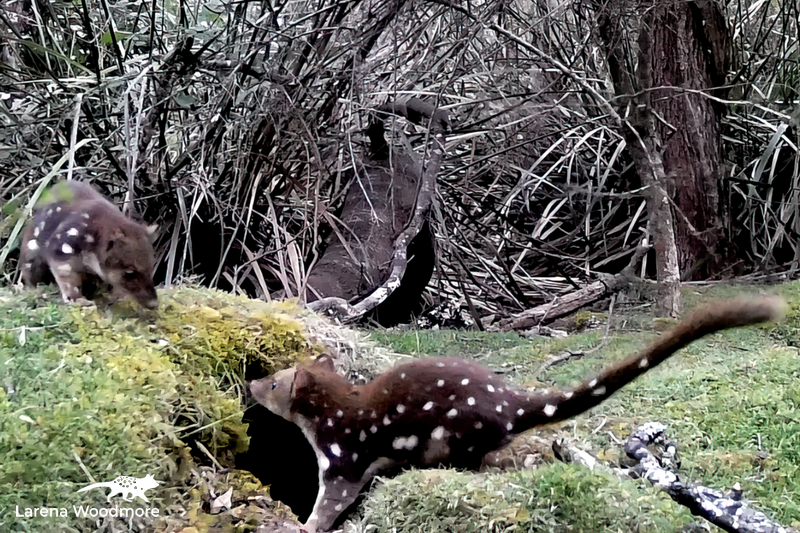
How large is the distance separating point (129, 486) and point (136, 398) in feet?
1.04

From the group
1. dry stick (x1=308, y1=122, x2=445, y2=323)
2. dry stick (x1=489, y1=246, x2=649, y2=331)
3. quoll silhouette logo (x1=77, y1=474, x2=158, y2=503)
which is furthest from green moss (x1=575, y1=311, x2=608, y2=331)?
quoll silhouette logo (x1=77, y1=474, x2=158, y2=503)

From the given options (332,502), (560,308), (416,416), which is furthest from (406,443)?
(560,308)

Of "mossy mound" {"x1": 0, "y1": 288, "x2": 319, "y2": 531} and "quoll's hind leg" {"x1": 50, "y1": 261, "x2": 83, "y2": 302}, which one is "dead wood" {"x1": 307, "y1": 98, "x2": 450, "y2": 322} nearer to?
"mossy mound" {"x1": 0, "y1": 288, "x2": 319, "y2": 531}

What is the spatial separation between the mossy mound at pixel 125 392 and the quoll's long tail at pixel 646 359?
816 mm

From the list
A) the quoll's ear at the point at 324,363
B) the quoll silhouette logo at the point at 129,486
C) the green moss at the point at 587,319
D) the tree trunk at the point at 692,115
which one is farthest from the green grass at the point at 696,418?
the tree trunk at the point at 692,115

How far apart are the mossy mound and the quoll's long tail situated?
0.82m

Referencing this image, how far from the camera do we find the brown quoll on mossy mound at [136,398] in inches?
57.4

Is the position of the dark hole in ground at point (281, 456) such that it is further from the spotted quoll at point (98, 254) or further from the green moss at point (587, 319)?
the green moss at point (587, 319)

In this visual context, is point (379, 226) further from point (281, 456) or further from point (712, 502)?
point (712, 502)

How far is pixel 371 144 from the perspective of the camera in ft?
14.7

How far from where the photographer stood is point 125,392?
179 centimetres

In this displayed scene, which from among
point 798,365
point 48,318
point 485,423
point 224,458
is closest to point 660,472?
point 485,423

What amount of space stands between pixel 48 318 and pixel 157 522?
84 cm

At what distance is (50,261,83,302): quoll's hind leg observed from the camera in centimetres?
229
